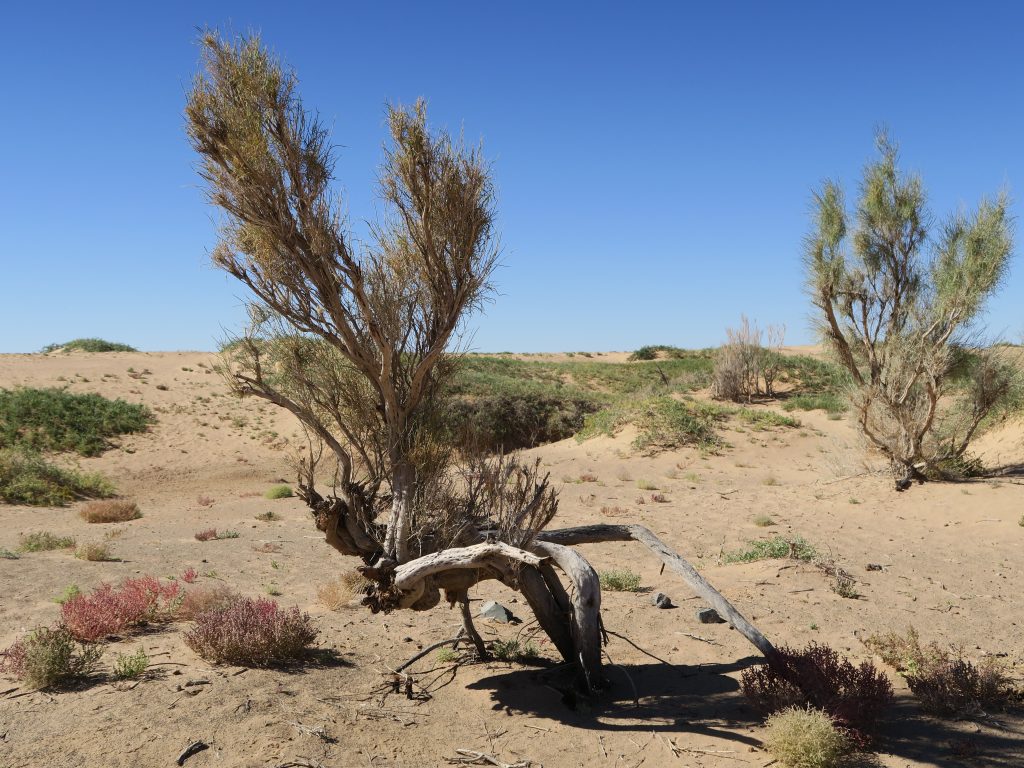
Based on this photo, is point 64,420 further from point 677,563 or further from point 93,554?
point 677,563

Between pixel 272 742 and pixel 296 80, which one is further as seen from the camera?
pixel 296 80

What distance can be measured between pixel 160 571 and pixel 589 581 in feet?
25.6

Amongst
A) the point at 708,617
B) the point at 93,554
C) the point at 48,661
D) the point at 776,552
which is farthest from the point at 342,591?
the point at 776,552

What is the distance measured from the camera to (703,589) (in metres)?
5.18

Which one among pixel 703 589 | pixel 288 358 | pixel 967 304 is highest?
pixel 967 304

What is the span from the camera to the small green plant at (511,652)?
6.77 m

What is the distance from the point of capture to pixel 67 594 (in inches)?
329

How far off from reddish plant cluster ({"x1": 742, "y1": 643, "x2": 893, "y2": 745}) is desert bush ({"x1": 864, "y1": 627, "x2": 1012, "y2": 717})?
0.30m

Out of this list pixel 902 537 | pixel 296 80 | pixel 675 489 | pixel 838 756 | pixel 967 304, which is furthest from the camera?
pixel 675 489

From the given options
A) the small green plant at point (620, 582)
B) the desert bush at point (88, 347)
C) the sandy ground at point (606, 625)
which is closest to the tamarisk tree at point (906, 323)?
the sandy ground at point (606, 625)

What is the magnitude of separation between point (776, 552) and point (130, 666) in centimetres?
867

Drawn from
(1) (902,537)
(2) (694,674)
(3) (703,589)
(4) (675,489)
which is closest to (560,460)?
(4) (675,489)

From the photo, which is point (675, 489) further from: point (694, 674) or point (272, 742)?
point (272, 742)

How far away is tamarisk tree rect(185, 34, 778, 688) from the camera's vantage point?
18.2 ft
